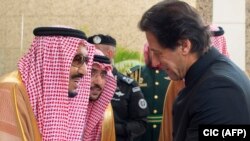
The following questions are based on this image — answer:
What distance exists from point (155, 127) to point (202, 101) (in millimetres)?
2373

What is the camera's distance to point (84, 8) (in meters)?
5.87

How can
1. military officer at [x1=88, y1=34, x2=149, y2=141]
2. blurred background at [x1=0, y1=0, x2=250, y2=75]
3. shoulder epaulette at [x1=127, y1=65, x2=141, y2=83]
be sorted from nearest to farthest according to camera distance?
military officer at [x1=88, y1=34, x2=149, y2=141]
shoulder epaulette at [x1=127, y1=65, x2=141, y2=83]
blurred background at [x1=0, y1=0, x2=250, y2=75]

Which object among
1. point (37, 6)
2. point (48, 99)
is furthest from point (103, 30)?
point (48, 99)

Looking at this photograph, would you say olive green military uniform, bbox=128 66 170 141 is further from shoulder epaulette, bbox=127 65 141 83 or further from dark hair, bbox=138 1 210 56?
dark hair, bbox=138 1 210 56

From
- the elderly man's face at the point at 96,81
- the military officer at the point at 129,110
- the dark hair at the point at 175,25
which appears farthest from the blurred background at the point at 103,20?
the dark hair at the point at 175,25

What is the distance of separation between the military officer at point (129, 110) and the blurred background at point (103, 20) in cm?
164

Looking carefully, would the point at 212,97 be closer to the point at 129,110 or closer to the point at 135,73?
the point at 129,110

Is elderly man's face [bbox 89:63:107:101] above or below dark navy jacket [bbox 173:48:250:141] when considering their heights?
below

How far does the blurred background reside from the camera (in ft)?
18.6

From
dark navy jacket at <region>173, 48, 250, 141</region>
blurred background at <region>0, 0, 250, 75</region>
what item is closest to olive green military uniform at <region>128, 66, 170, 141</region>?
blurred background at <region>0, 0, 250, 75</region>

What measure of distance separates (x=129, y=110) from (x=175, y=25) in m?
2.02

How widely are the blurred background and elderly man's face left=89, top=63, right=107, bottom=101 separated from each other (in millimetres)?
2267

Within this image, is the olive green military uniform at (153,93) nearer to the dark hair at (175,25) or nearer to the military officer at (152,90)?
the military officer at (152,90)

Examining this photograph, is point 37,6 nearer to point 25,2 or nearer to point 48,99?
point 25,2
